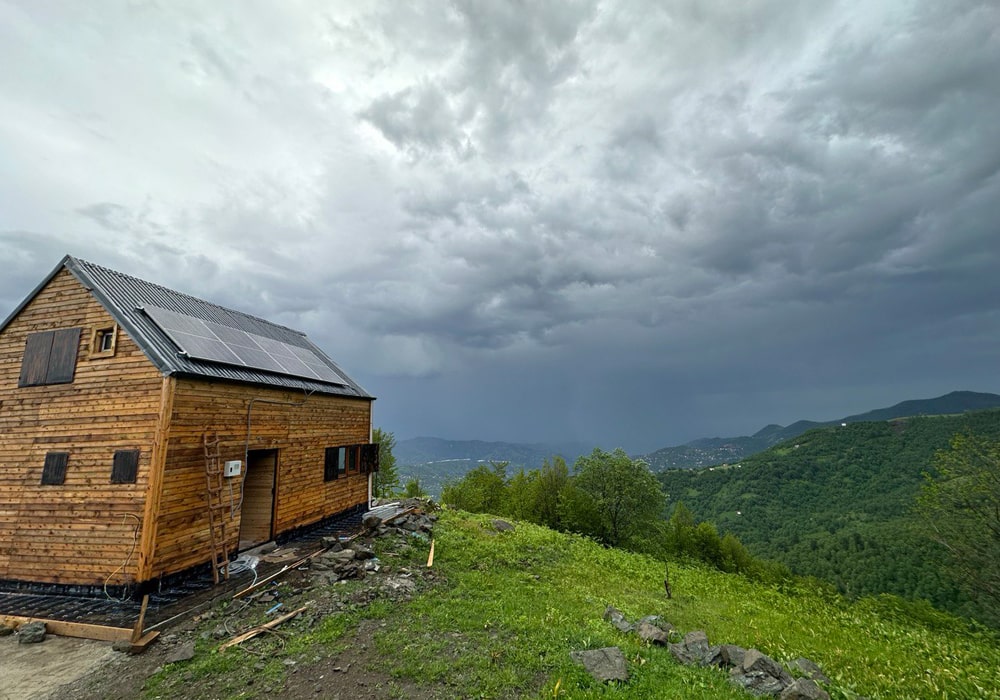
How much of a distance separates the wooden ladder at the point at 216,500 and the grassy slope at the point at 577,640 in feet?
15.8

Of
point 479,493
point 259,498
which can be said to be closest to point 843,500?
point 479,493

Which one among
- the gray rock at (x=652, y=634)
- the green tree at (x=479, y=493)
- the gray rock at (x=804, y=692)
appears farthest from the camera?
the green tree at (x=479, y=493)

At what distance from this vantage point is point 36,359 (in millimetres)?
14922

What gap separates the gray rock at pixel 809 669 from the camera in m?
8.41

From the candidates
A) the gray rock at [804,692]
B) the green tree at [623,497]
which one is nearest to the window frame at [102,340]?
the gray rock at [804,692]

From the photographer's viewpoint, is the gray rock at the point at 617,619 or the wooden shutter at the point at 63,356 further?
the wooden shutter at the point at 63,356

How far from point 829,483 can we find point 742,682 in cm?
14899

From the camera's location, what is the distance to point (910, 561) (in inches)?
2584

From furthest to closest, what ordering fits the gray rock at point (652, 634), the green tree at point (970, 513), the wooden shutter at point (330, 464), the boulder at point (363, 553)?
the green tree at point (970, 513), the wooden shutter at point (330, 464), the boulder at point (363, 553), the gray rock at point (652, 634)

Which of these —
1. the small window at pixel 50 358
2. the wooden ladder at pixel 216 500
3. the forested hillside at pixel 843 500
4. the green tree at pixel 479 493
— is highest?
the small window at pixel 50 358

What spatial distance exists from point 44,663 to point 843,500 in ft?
479

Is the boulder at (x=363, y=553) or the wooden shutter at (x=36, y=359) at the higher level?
the wooden shutter at (x=36, y=359)

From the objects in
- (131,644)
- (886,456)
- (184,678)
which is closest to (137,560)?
(131,644)

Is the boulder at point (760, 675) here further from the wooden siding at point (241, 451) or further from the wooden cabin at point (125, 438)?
the wooden siding at point (241, 451)
